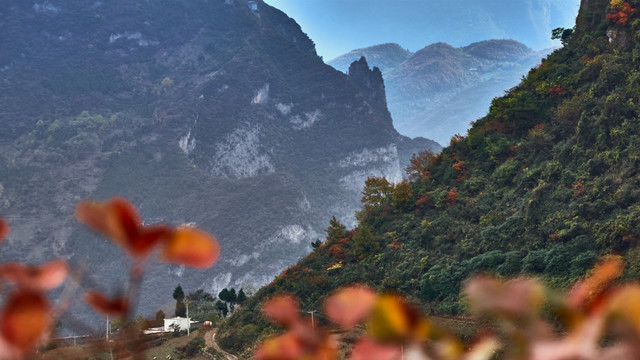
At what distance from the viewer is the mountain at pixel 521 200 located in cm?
1862

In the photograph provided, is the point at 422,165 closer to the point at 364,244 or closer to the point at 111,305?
the point at 364,244

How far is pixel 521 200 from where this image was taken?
22.5 metres

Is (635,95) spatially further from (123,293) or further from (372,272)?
(123,293)

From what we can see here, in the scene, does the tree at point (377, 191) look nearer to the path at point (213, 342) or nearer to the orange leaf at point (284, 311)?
the path at point (213, 342)

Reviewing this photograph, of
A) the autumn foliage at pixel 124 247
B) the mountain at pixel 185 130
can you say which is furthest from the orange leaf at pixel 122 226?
the mountain at pixel 185 130

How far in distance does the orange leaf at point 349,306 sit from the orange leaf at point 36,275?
345 millimetres

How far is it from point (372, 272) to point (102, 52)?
145 meters

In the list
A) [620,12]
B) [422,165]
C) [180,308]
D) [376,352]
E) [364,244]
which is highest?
[620,12]

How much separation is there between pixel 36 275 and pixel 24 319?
109 millimetres

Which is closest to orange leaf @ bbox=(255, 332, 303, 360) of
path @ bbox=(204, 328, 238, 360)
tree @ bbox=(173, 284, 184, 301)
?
path @ bbox=(204, 328, 238, 360)

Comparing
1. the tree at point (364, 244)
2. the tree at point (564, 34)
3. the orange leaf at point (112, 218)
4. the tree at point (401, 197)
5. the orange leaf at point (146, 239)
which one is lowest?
the tree at point (364, 244)

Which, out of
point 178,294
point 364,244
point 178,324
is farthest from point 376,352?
point 178,294

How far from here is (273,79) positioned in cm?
14862

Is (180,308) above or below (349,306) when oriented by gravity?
below
